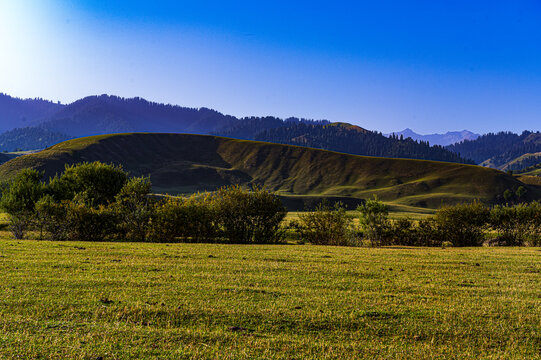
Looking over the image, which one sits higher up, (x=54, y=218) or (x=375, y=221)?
(x=375, y=221)

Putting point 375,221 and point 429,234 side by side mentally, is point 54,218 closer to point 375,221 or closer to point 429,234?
point 375,221

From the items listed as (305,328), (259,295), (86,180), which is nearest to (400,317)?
(305,328)

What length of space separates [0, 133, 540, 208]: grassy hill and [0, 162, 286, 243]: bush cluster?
10985cm

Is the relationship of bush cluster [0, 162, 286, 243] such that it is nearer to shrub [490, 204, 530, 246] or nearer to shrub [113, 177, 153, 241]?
shrub [113, 177, 153, 241]

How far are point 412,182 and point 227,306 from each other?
156930mm

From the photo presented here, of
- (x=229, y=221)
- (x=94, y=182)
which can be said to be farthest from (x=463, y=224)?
(x=94, y=182)

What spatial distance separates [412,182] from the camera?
153875 millimetres

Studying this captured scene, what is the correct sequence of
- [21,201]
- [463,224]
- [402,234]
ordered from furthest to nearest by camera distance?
[402,234], [463,224], [21,201]

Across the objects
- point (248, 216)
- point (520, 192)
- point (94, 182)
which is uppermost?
point (520, 192)

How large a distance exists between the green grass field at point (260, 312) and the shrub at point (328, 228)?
632 inches

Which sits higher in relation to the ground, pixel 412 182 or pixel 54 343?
pixel 412 182

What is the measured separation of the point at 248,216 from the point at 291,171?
147m

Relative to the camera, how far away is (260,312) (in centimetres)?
907

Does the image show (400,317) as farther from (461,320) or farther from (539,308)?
(539,308)
